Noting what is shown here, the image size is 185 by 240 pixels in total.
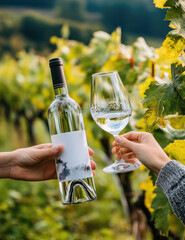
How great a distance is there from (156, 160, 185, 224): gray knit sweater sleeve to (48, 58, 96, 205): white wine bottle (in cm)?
34

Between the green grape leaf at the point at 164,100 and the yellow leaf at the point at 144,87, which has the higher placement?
the yellow leaf at the point at 144,87

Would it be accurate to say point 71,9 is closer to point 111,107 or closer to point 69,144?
point 111,107

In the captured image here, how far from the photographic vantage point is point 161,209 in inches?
74.9

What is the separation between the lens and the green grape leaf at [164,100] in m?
1.55

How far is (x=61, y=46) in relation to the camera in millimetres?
5234

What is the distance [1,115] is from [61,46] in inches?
235

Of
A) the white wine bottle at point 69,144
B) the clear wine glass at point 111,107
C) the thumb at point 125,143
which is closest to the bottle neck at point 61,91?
the white wine bottle at point 69,144

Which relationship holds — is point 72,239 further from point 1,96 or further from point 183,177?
point 1,96

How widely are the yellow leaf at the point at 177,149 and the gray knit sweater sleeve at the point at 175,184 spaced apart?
24 centimetres

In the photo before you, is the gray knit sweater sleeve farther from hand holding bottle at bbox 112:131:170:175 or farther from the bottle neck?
the bottle neck

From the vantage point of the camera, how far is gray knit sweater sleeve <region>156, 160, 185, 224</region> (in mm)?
1325

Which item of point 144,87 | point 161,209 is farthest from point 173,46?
point 161,209

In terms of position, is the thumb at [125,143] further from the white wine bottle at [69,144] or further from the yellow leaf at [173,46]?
the yellow leaf at [173,46]

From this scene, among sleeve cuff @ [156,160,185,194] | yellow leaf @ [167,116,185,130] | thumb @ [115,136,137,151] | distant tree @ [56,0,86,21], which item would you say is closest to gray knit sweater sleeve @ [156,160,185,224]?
sleeve cuff @ [156,160,185,194]
